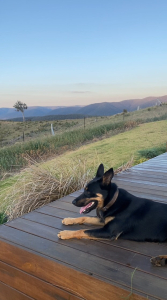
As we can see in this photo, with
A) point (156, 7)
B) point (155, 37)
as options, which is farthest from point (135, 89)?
point (156, 7)

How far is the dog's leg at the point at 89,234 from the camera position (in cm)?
191

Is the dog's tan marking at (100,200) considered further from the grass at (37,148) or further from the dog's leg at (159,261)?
the grass at (37,148)

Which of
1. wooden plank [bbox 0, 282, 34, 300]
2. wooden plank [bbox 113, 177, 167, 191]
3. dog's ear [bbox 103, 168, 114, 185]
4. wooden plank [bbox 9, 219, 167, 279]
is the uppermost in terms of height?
dog's ear [bbox 103, 168, 114, 185]

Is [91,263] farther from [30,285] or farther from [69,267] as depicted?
[30,285]

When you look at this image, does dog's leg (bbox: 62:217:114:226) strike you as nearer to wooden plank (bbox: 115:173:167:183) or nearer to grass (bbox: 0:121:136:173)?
wooden plank (bbox: 115:173:167:183)

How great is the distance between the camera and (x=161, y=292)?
1358 mm

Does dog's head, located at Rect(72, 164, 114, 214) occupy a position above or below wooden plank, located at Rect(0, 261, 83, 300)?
above

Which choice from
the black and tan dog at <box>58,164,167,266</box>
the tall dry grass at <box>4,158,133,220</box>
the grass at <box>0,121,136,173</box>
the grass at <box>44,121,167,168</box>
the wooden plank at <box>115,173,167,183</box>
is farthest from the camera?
the grass at <box>0,121,136,173</box>

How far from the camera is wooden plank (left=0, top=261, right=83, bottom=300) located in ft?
5.50

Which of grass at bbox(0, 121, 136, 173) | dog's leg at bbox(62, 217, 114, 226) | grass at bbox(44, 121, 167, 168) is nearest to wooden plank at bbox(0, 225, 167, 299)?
dog's leg at bbox(62, 217, 114, 226)

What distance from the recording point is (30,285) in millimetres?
1832

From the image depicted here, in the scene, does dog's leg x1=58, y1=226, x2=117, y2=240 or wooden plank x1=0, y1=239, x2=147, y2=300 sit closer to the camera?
Answer: wooden plank x1=0, y1=239, x2=147, y2=300

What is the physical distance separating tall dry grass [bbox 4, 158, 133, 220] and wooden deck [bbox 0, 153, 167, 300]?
3.20 feet

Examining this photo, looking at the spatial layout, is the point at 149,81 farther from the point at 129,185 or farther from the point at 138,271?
the point at 138,271
